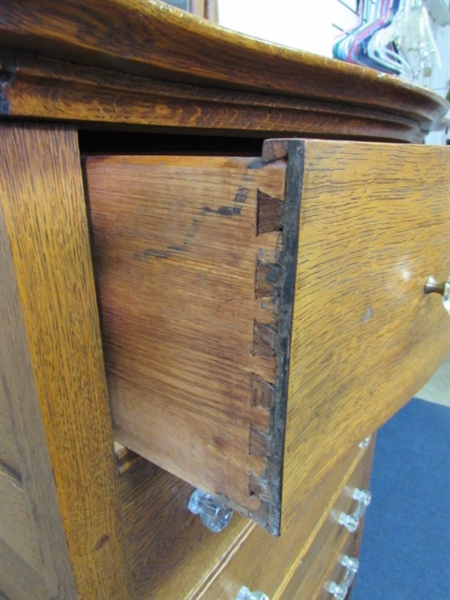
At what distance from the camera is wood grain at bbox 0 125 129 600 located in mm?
217

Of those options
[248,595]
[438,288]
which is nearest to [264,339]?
[438,288]

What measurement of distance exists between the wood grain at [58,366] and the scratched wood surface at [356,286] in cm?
13

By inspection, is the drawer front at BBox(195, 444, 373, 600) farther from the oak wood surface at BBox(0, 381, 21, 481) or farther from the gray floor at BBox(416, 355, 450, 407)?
the gray floor at BBox(416, 355, 450, 407)

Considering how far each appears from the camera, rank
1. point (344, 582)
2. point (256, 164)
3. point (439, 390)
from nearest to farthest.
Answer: point (256, 164)
point (344, 582)
point (439, 390)

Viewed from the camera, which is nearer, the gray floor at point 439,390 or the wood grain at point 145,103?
the wood grain at point 145,103

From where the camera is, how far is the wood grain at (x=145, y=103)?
0.63 feet

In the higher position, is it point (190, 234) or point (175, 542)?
point (190, 234)

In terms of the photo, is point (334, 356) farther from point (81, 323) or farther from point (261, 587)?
point (261, 587)

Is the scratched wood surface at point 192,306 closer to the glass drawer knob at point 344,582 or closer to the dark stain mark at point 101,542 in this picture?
the dark stain mark at point 101,542

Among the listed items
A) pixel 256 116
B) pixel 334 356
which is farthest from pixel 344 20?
pixel 334 356

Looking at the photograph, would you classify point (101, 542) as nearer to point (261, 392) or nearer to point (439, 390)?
point (261, 392)

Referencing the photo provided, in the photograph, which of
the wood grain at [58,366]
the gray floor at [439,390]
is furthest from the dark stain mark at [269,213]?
the gray floor at [439,390]

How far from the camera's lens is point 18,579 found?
392 mm

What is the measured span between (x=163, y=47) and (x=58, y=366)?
174 millimetres
